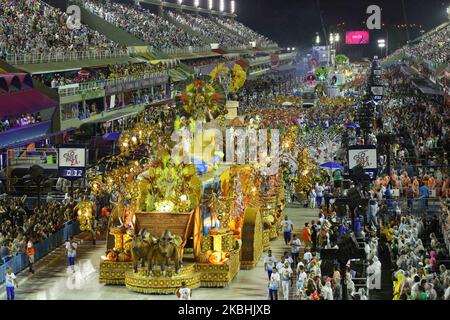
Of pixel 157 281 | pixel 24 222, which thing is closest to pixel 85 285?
pixel 157 281

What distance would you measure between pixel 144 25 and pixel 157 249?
68854mm

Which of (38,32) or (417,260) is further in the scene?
(38,32)

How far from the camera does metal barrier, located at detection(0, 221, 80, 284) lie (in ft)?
76.0

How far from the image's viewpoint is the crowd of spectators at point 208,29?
117m

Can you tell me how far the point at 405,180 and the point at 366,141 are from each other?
7.95m

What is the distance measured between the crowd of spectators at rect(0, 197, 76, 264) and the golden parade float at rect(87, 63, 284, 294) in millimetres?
2229

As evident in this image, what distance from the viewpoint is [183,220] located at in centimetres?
2184

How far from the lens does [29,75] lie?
43656 mm

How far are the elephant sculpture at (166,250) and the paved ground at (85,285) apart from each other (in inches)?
31.3

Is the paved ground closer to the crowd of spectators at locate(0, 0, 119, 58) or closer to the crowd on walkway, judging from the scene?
the crowd of spectators at locate(0, 0, 119, 58)

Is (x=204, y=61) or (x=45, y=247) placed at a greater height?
(x=204, y=61)

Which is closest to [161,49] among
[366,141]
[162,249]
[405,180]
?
[366,141]

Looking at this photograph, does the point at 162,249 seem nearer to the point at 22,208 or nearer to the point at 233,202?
the point at 233,202

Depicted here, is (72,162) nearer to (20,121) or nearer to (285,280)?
(20,121)
